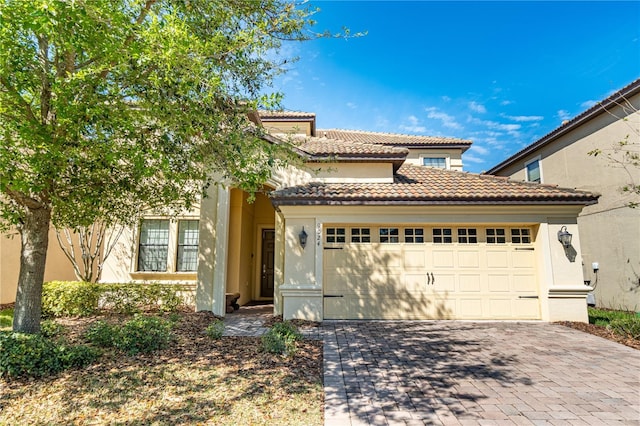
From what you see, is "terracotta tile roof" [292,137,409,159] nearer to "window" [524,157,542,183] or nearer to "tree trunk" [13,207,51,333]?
→ "tree trunk" [13,207,51,333]

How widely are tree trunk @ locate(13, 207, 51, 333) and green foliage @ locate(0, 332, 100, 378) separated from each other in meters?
0.36

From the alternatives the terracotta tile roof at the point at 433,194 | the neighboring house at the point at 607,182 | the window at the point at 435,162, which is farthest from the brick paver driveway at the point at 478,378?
the window at the point at 435,162

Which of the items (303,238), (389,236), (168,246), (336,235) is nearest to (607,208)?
(389,236)

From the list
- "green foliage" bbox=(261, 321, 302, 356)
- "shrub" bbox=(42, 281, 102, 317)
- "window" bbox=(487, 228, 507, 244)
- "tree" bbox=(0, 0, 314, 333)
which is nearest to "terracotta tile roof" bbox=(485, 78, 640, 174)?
"window" bbox=(487, 228, 507, 244)

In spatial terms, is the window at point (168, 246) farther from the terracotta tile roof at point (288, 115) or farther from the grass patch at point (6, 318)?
the terracotta tile roof at point (288, 115)

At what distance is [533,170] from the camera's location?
16.3 m

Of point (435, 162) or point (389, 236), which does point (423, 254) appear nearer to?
point (389, 236)

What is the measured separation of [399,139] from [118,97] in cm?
1585

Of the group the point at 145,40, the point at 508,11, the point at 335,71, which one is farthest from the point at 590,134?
the point at 145,40

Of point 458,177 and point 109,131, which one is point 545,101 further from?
point 109,131

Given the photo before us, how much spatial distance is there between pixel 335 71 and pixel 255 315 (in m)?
8.34

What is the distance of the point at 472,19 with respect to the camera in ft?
37.8

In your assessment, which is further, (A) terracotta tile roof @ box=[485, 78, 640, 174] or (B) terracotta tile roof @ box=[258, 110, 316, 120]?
(B) terracotta tile roof @ box=[258, 110, 316, 120]

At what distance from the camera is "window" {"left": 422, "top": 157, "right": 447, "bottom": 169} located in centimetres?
1823
